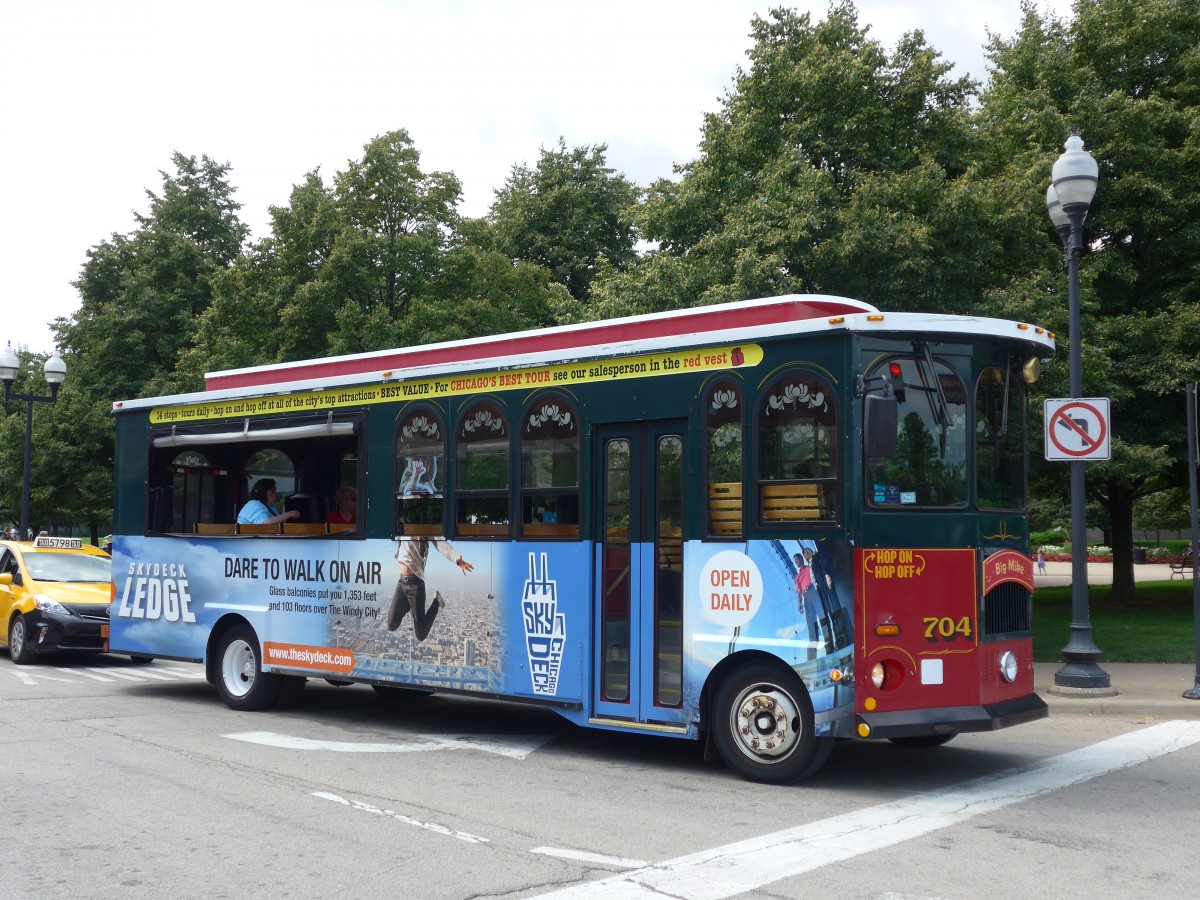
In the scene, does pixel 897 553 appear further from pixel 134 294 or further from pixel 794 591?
pixel 134 294

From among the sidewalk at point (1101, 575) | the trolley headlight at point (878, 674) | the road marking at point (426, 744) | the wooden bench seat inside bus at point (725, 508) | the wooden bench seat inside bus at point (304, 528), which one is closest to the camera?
the trolley headlight at point (878, 674)

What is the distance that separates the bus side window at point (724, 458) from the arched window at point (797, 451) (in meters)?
0.18

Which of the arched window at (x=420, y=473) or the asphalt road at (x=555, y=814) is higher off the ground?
the arched window at (x=420, y=473)

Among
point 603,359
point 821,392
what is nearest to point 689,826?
point 821,392

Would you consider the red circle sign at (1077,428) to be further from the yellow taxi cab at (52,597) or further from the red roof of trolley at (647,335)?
the yellow taxi cab at (52,597)

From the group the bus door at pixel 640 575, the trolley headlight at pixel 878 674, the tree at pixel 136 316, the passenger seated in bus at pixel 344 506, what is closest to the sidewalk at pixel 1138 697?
the trolley headlight at pixel 878 674

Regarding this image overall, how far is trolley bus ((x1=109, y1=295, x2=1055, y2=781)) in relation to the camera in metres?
8.22

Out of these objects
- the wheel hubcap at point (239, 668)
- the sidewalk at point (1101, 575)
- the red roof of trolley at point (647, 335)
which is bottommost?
the sidewalk at point (1101, 575)

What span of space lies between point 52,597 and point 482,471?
32.4 ft

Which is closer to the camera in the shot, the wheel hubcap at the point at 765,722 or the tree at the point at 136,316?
the wheel hubcap at the point at 765,722

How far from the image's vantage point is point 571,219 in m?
49.0

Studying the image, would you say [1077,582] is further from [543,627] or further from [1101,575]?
[1101,575]

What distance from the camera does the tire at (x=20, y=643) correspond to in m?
17.1

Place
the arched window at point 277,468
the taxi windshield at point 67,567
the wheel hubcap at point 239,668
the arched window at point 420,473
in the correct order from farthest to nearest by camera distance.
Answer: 1. the taxi windshield at point 67,567
2. the arched window at point 277,468
3. the wheel hubcap at point 239,668
4. the arched window at point 420,473
